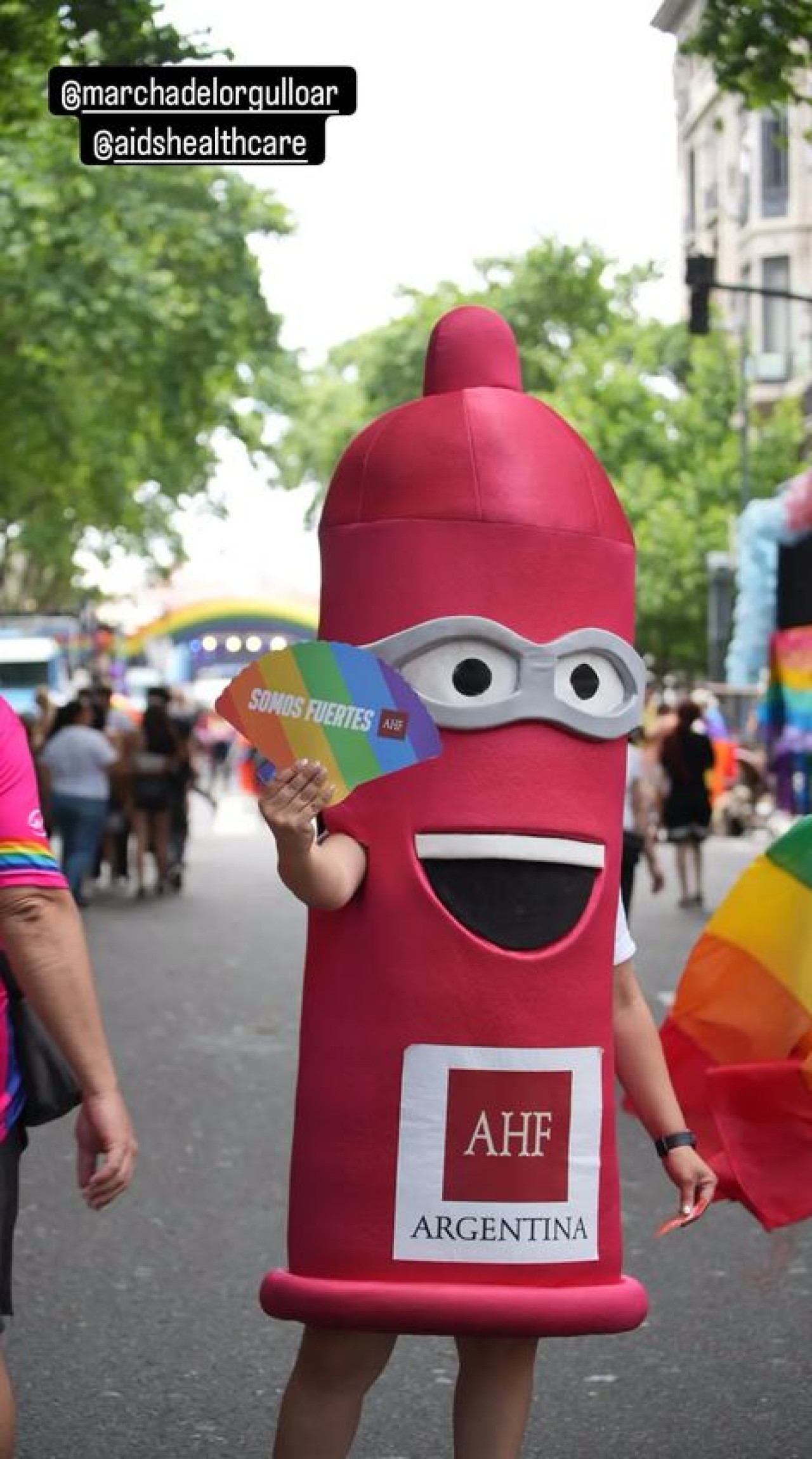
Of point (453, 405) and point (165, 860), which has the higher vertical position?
point (453, 405)

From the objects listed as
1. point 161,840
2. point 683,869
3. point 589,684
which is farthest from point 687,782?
point 589,684

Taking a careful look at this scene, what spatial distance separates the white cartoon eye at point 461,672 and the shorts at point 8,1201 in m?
0.84

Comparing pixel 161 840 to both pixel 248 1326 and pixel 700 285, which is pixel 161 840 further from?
pixel 248 1326

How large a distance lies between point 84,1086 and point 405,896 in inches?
20.9

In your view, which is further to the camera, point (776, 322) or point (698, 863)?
point (776, 322)

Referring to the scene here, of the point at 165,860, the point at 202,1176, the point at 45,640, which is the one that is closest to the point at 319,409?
the point at 45,640

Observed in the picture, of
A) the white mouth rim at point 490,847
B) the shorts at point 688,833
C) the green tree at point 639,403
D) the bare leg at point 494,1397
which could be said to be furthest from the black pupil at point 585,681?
the green tree at point 639,403

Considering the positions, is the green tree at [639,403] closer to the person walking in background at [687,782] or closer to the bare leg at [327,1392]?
the person walking in background at [687,782]

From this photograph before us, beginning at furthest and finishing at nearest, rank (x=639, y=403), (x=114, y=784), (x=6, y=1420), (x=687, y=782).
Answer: (x=639, y=403) < (x=114, y=784) < (x=687, y=782) < (x=6, y=1420)

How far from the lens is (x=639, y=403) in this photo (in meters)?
56.0

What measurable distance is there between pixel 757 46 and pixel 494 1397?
21.6 ft

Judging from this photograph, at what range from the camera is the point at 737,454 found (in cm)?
5475

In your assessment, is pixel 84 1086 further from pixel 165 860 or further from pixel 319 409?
pixel 319 409

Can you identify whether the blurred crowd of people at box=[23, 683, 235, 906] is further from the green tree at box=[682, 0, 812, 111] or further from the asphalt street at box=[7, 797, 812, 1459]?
the green tree at box=[682, 0, 812, 111]
